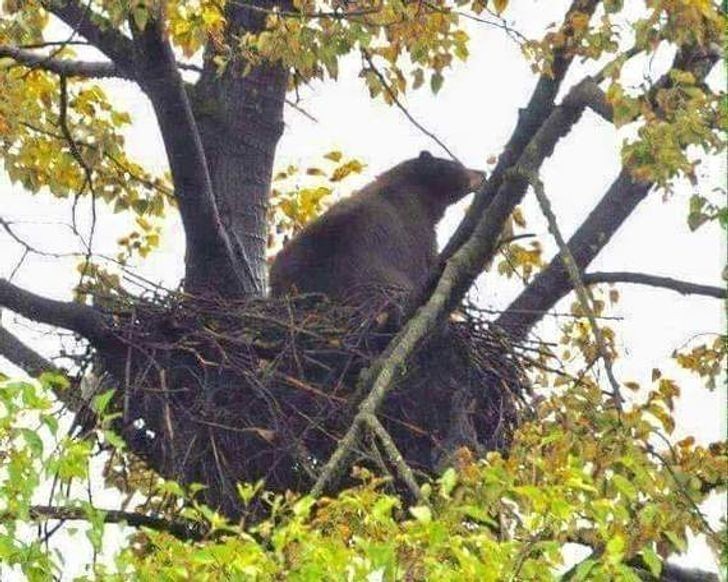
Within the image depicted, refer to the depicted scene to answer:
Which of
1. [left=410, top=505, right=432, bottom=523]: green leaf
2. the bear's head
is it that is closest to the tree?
[left=410, top=505, right=432, bottom=523]: green leaf

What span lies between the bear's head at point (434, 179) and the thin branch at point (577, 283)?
5.27 meters

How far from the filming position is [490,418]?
9.41 metres

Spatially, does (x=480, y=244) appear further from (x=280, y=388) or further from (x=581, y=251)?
(x=581, y=251)

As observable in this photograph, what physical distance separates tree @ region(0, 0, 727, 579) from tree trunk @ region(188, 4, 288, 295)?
1cm

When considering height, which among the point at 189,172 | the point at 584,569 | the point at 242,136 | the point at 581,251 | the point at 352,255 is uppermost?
the point at 581,251

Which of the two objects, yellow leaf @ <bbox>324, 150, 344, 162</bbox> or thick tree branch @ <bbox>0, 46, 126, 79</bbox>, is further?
yellow leaf @ <bbox>324, 150, 344, 162</bbox>

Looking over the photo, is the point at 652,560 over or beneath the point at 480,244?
beneath

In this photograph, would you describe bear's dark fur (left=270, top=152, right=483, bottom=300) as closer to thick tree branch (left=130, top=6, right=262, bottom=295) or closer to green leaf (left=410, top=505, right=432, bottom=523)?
thick tree branch (left=130, top=6, right=262, bottom=295)

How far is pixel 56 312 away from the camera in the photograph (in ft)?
29.4

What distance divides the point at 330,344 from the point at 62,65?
1978mm

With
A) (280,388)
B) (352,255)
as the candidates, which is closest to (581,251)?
(280,388)

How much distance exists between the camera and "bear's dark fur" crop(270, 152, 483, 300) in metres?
11.0

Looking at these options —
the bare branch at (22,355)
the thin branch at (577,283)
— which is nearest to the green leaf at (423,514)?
the thin branch at (577,283)

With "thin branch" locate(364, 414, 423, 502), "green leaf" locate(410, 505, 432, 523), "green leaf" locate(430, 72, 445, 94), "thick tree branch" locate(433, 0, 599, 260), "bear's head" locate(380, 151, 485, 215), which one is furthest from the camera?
"bear's head" locate(380, 151, 485, 215)
